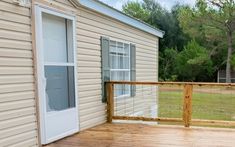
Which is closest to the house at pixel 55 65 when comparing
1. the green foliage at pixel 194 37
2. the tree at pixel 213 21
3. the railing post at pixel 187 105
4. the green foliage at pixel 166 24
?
the railing post at pixel 187 105

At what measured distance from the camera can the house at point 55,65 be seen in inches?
129

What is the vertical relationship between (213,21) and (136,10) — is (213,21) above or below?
below

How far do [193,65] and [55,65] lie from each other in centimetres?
2004

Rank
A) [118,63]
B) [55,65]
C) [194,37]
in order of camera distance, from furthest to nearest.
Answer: [194,37] < [118,63] < [55,65]

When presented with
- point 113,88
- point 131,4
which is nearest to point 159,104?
point 113,88

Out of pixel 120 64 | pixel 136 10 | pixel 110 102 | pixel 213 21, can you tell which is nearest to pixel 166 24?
pixel 136 10

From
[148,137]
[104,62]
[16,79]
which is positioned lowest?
[148,137]

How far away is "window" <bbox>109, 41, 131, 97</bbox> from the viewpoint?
237 inches

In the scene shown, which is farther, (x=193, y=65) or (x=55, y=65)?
(x=193, y=65)

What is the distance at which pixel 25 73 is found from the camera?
3488mm

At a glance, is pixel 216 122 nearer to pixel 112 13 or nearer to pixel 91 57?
pixel 91 57

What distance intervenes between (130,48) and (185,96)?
2.35 m

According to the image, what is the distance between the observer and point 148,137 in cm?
436

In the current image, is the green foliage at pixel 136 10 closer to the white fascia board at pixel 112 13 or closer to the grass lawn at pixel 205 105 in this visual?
the grass lawn at pixel 205 105
